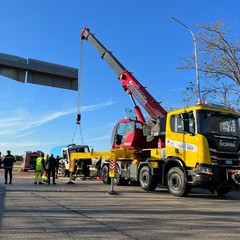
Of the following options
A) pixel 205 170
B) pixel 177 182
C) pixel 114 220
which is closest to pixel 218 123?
pixel 205 170

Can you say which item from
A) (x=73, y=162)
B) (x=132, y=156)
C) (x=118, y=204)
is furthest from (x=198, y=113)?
(x=73, y=162)

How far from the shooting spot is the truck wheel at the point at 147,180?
49.5 ft

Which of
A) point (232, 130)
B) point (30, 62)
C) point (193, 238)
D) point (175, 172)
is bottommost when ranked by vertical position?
point (193, 238)

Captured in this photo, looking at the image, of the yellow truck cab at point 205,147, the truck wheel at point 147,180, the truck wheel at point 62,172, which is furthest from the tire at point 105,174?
the truck wheel at point 62,172

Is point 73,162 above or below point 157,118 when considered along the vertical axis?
below

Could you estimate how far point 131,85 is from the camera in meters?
19.3

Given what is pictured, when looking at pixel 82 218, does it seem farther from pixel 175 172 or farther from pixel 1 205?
pixel 175 172

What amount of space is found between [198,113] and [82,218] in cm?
636

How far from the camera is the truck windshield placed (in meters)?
12.8

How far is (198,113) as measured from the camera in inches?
505

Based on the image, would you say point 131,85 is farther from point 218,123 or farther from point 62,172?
point 62,172

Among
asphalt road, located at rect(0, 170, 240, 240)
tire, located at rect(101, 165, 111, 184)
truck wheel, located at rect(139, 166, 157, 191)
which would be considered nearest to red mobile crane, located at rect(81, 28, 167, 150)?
Answer: truck wheel, located at rect(139, 166, 157, 191)

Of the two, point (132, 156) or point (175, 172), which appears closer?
point (175, 172)

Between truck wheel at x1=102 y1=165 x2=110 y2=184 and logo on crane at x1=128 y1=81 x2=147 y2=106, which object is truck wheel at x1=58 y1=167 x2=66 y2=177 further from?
logo on crane at x1=128 y1=81 x2=147 y2=106
